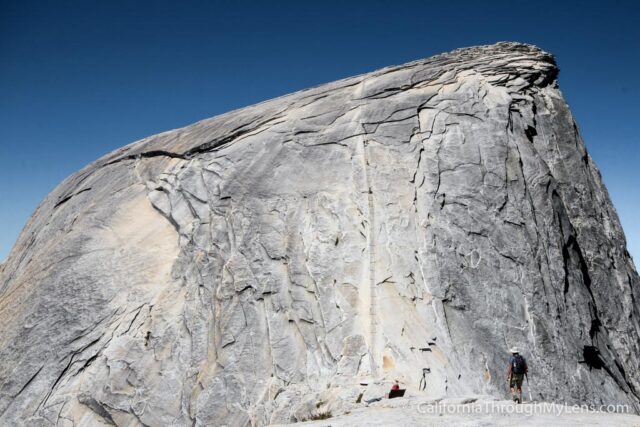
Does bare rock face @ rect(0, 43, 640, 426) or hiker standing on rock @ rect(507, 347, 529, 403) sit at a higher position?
bare rock face @ rect(0, 43, 640, 426)

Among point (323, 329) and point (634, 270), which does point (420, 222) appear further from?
point (634, 270)

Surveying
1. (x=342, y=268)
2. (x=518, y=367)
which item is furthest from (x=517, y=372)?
(x=342, y=268)

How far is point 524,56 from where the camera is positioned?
21266mm

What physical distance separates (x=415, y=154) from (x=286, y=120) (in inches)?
177

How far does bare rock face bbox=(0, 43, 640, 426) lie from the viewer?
15.9 meters

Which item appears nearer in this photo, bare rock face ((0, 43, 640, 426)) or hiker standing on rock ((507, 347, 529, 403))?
hiker standing on rock ((507, 347, 529, 403))

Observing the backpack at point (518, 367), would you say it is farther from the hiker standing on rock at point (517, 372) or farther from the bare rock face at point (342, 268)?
the bare rock face at point (342, 268)

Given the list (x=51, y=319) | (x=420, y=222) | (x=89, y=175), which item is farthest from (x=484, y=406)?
(x=89, y=175)

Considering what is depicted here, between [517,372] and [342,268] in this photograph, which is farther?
[342,268]

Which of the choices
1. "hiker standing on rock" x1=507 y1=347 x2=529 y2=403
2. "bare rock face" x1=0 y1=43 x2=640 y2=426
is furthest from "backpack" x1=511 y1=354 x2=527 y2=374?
"bare rock face" x1=0 y1=43 x2=640 y2=426

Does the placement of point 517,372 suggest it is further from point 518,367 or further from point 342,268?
point 342,268

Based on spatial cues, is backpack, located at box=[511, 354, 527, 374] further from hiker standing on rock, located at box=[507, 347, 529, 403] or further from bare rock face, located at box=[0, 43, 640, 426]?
bare rock face, located at box=[0, 43, 640, 426]

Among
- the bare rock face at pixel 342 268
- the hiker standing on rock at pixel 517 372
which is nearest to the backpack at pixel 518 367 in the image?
the hiker standing on rock at pixel 517 372

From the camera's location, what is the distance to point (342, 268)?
55.6 feet
